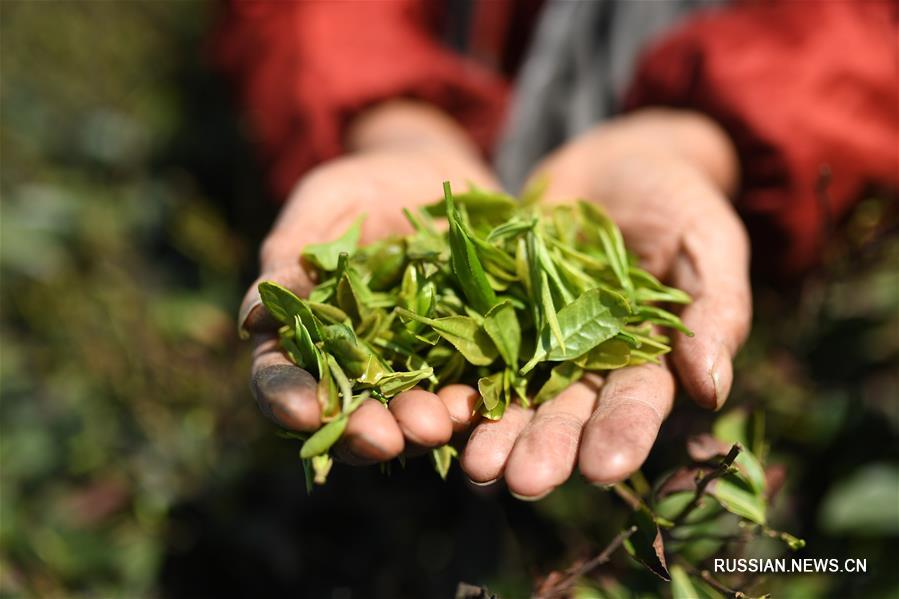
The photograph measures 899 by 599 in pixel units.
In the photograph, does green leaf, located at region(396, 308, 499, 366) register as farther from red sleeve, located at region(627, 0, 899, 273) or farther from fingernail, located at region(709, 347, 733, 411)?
red sleeve, located at region(627, 0, 899, 273)

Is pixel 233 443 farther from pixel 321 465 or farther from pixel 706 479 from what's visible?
pixel 706 479

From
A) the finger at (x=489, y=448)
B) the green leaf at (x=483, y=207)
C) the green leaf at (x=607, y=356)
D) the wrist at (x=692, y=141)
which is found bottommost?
the finger at (x=489, y=448)

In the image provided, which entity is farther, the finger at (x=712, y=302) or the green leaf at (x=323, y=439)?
the finger at (x=712, y=302)

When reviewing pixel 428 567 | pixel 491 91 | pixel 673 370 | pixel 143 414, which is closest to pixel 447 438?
pixel 673 370

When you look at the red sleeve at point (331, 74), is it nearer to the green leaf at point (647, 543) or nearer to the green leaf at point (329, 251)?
the green leaf at point (329, 251)

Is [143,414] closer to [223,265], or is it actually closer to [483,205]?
[223,265]

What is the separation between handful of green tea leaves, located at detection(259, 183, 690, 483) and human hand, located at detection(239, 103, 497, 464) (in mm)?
24

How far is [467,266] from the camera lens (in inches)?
30.1

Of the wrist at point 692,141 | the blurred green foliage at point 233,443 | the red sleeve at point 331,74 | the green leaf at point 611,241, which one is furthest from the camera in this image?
the red sleeve at point 331,74

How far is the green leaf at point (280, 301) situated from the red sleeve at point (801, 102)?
775 millimetres

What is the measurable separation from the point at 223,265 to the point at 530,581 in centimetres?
101

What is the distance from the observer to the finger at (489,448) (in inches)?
26.0

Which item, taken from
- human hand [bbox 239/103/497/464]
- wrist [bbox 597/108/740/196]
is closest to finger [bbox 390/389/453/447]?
human hand [bbox 239/103/497/464]

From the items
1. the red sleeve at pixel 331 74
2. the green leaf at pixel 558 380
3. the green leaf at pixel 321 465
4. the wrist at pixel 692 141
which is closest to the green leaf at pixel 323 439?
the green leaf at pixel 321 465
